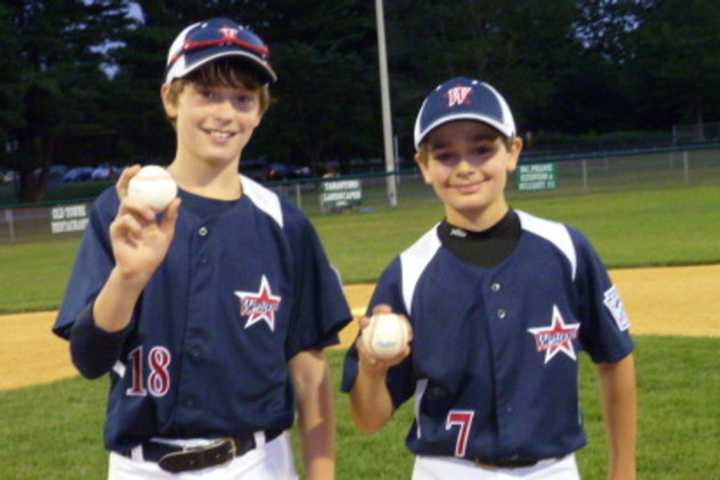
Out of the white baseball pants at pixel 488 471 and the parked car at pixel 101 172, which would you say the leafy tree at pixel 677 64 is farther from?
the white baseball pants at pixel 488 471

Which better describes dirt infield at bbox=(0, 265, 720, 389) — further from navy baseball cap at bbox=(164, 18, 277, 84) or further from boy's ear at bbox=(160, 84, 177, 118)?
navy baseball cap at bbox=(164, 18, 277, 84)

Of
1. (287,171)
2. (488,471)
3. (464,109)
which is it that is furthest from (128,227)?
(287,171)

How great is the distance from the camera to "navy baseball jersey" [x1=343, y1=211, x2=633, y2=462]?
2893 millimetres

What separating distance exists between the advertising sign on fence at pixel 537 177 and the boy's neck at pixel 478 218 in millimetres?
25565

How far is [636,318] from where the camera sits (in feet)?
32.1

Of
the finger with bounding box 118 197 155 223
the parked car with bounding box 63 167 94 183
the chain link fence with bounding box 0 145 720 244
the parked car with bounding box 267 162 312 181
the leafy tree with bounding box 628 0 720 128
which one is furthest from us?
the parked car with bounding box 63 167 94 183

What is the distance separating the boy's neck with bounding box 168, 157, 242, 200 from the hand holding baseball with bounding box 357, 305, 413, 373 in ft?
1.58

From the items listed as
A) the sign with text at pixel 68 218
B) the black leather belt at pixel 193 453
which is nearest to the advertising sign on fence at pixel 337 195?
the sign with text at pixel 68 218

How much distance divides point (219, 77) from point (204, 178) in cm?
24

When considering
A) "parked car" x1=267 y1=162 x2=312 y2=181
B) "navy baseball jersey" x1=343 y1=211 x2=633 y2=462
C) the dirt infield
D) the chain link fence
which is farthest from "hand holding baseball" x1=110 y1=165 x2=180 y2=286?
"parked car" x1=267 y1=162 x2=312 y2=181

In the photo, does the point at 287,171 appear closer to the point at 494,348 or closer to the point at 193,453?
the point at 494,348

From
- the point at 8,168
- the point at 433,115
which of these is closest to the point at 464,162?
the point at 433,115

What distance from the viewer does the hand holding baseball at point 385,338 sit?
266 cm

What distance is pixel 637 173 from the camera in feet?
99.4
